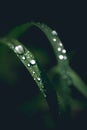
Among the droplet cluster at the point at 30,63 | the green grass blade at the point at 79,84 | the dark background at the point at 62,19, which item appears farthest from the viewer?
the dark background at the point at 62,19

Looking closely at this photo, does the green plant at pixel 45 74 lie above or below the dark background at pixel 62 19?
Answer: below

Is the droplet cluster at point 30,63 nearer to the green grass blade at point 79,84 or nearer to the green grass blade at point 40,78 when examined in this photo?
the green grass blade at point 40,78

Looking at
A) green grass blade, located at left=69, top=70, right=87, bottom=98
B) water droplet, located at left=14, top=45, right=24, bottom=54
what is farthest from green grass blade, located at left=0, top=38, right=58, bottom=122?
green grass blade, located at left=69, top=70, right=87, bottom=98

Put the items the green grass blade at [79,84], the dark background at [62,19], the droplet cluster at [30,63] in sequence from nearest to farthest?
the droplet cluster at [30,63]
the green grass blade at [79,84]
the dark background at [62,19]

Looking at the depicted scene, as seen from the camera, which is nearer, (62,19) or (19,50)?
(19,50)

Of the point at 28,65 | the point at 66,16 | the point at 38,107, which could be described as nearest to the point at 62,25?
the point at 66,16

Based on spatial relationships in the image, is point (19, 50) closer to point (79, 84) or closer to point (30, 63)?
point (30, 63)

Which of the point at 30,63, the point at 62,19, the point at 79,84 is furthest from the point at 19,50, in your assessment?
the point at 62,19

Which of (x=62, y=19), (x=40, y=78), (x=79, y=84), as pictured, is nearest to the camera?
(x=40, y=78)

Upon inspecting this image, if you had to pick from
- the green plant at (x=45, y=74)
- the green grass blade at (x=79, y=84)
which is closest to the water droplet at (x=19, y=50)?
the green plant at (x=45, y=74)

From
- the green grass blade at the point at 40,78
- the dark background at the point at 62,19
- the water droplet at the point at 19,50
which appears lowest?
the green grass blade at the point at 40,78

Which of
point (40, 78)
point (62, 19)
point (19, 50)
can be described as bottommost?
point (40, 78)
